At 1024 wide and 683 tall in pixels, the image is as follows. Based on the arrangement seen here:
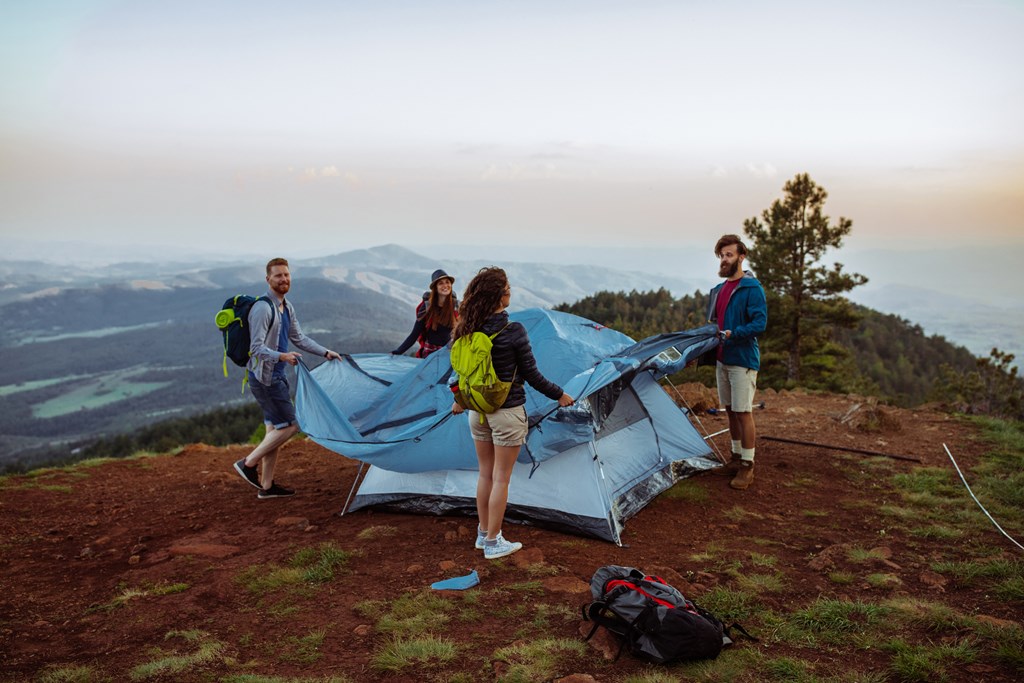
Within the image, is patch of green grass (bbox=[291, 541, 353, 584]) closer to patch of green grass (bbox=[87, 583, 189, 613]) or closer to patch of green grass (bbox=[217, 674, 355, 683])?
patch of green grass (bbox=[87, 583, 189, 613])

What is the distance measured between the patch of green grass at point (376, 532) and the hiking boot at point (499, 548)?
1109 millimetres

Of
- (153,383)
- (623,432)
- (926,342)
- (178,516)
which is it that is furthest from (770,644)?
(153,383)

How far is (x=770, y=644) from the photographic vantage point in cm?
403

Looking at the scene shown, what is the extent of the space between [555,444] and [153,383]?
164247 mm

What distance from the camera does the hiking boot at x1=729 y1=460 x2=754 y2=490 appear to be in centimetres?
705

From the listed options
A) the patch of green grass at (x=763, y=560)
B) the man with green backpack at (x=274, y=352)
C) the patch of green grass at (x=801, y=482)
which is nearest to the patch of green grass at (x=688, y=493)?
the patch of green grass at (x=801, y=482)

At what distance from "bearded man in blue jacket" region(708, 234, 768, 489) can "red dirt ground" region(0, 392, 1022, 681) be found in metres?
0.67

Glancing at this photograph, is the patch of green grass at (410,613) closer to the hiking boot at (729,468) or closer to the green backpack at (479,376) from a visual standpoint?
the green backpack at (479,376)

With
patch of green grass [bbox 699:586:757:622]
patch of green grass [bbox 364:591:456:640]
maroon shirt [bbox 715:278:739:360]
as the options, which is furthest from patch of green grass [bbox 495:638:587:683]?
maroon shirt [bbox 715:278:739:360]

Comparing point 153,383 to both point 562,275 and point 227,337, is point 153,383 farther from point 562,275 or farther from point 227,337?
point 227,337

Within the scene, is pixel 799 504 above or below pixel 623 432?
below

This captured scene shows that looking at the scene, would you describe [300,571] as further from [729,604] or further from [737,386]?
[737,386]

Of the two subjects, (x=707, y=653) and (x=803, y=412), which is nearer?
(x=707, y=653)

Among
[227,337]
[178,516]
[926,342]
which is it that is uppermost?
[227,337]
